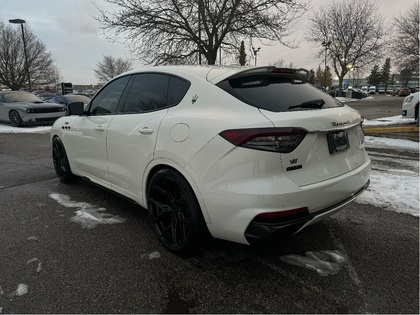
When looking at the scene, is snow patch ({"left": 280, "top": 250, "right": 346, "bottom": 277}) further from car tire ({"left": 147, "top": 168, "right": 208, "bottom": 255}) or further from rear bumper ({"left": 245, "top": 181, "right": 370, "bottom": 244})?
car tire ({"left": 147, "top": 168, "right": 208, "bottom": 255})

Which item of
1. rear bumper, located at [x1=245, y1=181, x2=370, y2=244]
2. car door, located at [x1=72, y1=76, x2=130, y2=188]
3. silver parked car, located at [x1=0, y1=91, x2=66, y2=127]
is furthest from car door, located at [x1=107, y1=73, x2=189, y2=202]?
silver parked car, located at [x1=0, y1=91, x2=66, y2=127]

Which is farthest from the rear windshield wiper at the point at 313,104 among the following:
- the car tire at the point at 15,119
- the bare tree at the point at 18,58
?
the bare tree at the point at 18,58

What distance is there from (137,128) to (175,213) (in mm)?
884

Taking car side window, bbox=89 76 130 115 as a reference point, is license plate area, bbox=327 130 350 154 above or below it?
below

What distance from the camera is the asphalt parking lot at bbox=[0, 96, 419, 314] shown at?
2.20 meters

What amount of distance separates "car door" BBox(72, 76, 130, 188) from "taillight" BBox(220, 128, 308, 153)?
1845 millimetres

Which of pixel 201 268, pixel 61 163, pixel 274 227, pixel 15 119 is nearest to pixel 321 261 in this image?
pixel 274 227

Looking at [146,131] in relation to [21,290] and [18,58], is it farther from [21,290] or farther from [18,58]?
[18,58]

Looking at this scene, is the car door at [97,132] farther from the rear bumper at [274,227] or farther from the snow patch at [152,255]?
the rear bumper at [274,227]

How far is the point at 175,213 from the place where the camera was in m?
2.74

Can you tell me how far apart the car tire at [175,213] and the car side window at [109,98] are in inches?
48.6

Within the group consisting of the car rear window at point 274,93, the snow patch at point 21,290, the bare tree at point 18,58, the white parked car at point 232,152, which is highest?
the bare tree at point 18,58

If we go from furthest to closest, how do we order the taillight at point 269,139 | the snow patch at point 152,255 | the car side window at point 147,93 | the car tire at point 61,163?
the car tire at point 61,163 → the car side window at point 147,93 → the snow patch at point 152,255 → the taillight at point 269,139

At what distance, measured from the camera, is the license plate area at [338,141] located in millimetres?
2453
